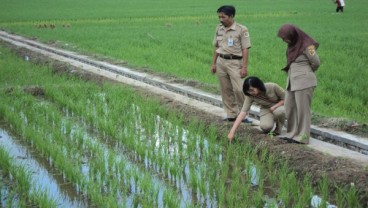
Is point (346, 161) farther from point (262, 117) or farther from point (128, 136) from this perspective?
point (128, 136)

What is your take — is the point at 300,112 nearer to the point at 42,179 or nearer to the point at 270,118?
the point at 270,118

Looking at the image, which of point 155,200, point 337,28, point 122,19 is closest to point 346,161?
point 155,200

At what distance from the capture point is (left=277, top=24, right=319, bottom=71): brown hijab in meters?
4.74

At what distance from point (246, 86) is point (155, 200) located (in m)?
1.71

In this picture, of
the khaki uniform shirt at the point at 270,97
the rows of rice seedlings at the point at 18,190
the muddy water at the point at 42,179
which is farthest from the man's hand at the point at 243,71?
the rows of rice seedlings at the point at 18,190

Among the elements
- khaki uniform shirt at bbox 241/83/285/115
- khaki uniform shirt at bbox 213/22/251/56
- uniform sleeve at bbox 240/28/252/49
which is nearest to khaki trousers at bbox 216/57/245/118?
khaki uniform shirt at bbox 213/22/251/56

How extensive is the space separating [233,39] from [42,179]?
263 centimetres

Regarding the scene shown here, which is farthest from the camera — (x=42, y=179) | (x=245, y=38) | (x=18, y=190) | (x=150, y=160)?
(x=245, y=38)

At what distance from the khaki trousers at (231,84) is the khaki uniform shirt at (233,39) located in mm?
116

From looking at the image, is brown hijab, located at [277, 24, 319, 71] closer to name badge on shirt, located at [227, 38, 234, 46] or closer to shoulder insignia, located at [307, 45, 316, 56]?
shoulder insignia, located at [307, 45, 316, 56]

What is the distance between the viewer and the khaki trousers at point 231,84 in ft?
19.5

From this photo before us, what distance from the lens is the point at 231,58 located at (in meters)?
5.94

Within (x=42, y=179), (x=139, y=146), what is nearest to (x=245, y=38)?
(x=139, y=146)

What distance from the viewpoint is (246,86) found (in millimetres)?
5066
